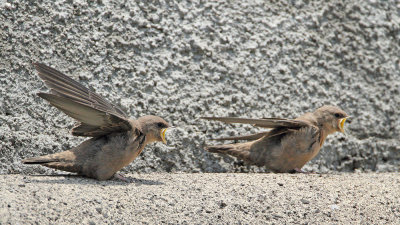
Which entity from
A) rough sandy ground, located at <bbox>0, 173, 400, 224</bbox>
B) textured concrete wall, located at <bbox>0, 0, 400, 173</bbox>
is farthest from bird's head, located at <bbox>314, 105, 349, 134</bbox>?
rough sandy ground, located at <bbox>0, 173, 400, 224</bbox>

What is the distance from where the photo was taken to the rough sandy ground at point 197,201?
9.17ft

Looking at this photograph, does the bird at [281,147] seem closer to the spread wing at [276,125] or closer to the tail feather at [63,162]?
the spread wing at [276,125]

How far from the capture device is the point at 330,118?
4.62 m

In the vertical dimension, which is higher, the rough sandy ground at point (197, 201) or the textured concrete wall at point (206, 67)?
the textured concrete wall at point (206, 67)

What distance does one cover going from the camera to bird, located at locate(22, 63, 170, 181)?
3.54 m

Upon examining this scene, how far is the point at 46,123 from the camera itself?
161 inches

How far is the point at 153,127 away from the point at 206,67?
99cm

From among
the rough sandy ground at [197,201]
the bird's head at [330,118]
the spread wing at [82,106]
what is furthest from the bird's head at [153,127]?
the bird's head at [330,118]

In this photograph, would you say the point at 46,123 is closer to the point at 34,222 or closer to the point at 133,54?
the point at 133,54

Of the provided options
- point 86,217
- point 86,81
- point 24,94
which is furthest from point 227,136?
point 86,217

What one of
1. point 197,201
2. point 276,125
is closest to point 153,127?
point 197,201

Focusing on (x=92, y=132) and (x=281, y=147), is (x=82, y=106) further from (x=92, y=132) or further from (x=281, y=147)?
(x=281, y=147)

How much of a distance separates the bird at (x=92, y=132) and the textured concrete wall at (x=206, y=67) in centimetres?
43

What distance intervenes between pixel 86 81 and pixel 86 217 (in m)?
1.73
